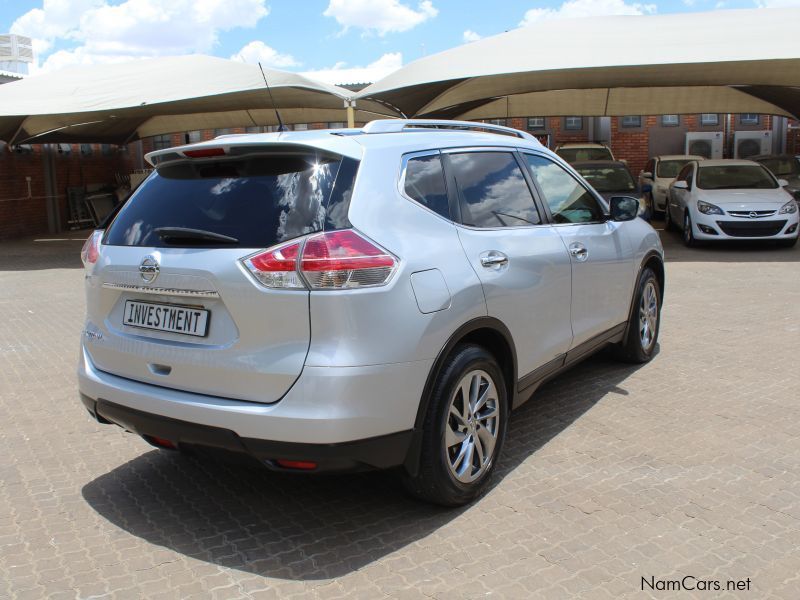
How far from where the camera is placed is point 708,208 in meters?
13.5

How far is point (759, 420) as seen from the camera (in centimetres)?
467

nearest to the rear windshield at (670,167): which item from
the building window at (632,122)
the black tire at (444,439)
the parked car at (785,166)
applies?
the parked car at (785,166)

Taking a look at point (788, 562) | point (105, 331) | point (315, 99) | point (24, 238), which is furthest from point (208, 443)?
point (24, 238)

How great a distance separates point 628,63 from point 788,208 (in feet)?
12.4

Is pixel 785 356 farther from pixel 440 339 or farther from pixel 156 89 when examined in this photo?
pixel 156 89

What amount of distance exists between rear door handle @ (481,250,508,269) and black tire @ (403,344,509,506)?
15.7 inches

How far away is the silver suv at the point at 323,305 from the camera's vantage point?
116 inches

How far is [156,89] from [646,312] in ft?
40.5

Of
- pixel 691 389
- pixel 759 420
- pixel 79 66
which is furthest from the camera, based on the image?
pixel 79 66

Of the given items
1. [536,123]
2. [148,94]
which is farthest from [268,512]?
[536,123]

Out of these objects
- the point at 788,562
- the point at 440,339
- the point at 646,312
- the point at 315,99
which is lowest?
the point at 788,562

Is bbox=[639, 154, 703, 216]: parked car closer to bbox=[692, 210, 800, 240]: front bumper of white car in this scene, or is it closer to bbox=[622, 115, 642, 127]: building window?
bbox=[692, 210, 800, 240]: front bumper of white car

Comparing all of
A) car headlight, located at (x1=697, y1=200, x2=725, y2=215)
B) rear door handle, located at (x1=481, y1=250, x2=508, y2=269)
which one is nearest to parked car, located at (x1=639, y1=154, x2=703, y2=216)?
car headlight, located at (x1=697, y1=200, x2=725, y2=215)

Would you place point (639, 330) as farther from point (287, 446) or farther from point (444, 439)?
point (287, 446)
